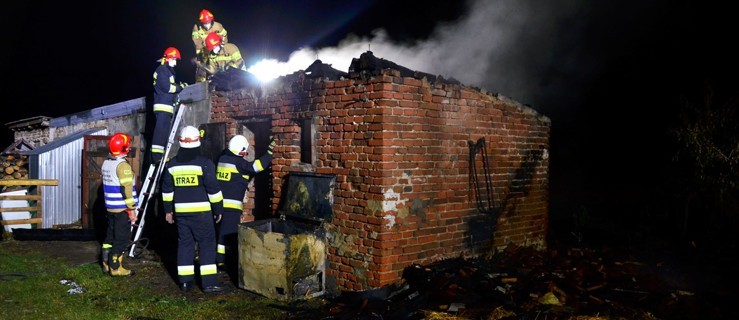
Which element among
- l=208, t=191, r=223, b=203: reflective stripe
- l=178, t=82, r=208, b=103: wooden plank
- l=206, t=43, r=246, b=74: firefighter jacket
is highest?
l=206, t=43, r=246, b=74: firefighter jacket

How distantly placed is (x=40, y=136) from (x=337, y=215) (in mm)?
12676

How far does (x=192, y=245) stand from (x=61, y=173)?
6.83 m

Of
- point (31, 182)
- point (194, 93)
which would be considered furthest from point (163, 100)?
point (31, 182)

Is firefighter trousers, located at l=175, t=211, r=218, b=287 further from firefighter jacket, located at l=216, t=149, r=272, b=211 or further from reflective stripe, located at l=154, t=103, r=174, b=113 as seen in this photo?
reflective stripe, located at l=154, t=103, r=174, b=113

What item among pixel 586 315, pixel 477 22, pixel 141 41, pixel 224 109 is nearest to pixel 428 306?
pixel 586 315

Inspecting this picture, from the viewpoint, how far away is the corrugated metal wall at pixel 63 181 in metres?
10.7

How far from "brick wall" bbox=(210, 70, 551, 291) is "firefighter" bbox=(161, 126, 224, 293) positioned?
0.98 meters

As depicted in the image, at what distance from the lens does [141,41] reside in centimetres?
1912

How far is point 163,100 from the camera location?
8930mm

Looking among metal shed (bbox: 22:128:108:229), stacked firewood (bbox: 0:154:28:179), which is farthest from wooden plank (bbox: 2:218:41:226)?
stacked firewood (bbox: 0:154:28:179)

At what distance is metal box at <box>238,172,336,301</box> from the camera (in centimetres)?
555

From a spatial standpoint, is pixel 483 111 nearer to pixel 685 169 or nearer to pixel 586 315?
pixel 586 315

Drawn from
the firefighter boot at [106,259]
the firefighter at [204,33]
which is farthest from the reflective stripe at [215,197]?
the firefighter at [204,33]

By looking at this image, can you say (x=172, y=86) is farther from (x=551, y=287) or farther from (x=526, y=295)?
(x=551, y=287)
